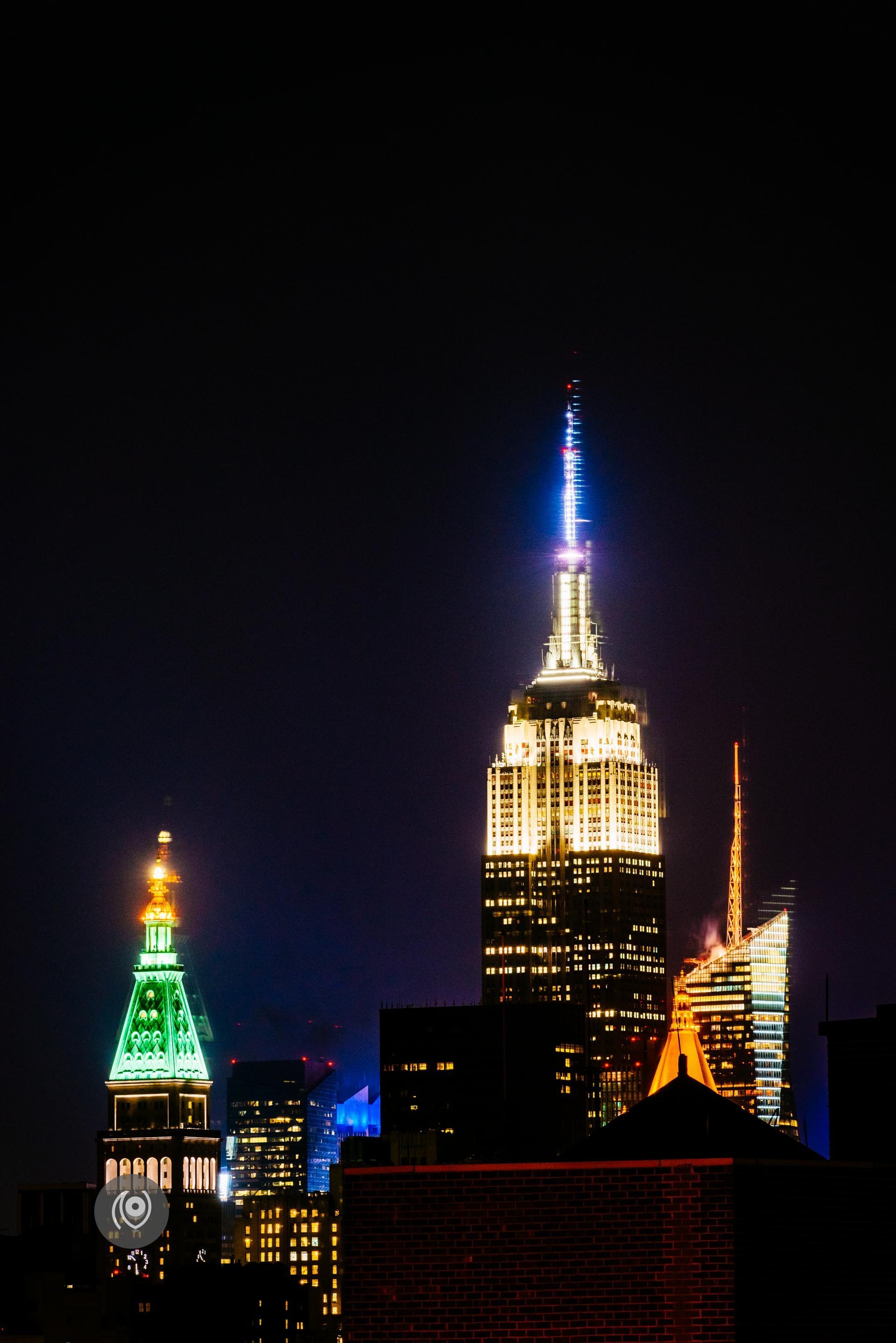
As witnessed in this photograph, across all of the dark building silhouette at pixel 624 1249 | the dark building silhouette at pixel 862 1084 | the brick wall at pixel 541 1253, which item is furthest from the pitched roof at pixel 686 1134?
the dark building silhouette at pixel 862 1084

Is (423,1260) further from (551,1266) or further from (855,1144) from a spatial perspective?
(855,1144)

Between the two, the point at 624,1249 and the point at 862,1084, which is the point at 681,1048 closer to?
the point at 862,1084

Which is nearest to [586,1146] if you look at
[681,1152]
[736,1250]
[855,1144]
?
[681,1152]

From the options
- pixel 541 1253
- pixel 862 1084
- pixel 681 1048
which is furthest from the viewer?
pixel 681 1048

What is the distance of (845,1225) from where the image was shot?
113312 mm

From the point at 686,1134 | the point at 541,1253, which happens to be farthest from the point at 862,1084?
the point at 541,1253

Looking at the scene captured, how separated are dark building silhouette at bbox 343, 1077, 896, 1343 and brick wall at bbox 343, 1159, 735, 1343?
5 centimetres

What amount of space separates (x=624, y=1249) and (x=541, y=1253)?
10.3ft

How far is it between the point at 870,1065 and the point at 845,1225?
1912 inches

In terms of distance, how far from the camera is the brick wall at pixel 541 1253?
109562 mm

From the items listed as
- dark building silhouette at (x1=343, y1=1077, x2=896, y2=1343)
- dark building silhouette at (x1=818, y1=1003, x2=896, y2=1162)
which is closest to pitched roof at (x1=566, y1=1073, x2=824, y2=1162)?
dark building silhouette at (x1=343, y1=1077, x2=896, y2=1343)

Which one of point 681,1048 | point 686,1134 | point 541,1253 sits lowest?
point 541,1253

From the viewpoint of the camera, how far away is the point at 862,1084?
160375 mm

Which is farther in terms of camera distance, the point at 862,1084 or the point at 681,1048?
the point at 681,1048
